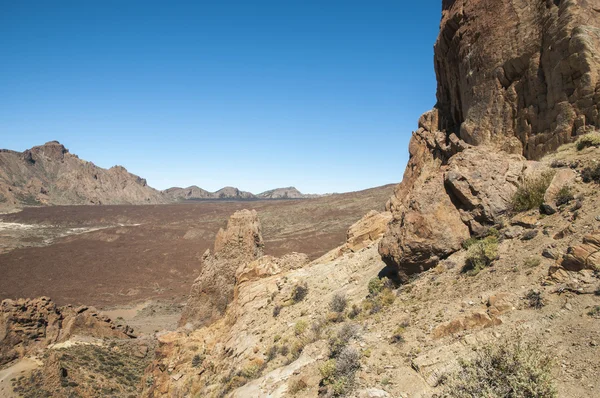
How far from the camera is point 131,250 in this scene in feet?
219

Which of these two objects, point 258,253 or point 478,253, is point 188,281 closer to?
point 258,253

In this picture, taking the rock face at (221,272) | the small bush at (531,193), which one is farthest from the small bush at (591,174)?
the rock face at (221,272)

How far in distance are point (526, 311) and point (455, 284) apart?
6.95 feet

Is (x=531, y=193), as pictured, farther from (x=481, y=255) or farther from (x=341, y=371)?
(x=341, y=371)

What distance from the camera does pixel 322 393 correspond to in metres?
6.84

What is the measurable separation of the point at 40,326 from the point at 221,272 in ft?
58.2

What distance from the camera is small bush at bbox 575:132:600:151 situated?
9.64 meters

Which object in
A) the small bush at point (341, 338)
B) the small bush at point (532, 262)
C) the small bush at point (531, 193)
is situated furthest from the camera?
the small bush at point (531, 193)

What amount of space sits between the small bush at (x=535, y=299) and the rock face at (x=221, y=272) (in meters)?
15.4

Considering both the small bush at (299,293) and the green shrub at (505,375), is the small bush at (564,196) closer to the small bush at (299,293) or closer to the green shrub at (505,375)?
the green shrub at (505,375)

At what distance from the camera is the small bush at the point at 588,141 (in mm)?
9641

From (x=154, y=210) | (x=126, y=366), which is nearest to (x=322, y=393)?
(x=126, y=366)

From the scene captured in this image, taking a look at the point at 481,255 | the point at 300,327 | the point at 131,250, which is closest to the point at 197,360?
the point at 300,327

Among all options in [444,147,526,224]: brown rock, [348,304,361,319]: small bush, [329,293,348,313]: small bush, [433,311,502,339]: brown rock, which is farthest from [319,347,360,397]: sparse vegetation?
[444,147,526,224]: brown rock
